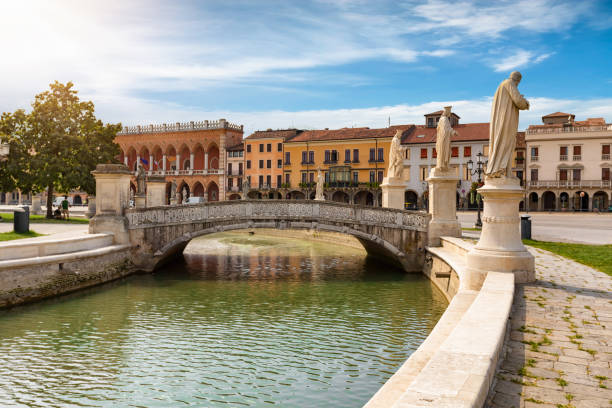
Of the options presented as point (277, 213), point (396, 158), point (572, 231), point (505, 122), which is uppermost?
point (396, 158)

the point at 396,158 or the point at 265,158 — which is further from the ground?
the point at 265,158

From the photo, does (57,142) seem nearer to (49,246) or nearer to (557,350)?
(49,246)

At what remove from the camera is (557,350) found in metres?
5.34

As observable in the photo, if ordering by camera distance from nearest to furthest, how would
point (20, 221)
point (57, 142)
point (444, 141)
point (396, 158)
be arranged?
point (444, 141), point (20, 221), point (396, 158), point (57, 142)

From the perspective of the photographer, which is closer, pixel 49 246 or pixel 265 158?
pixel 49 246

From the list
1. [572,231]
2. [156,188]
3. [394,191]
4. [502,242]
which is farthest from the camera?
[572,231]

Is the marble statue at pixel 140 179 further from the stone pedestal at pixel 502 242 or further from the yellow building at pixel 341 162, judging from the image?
the yellow building at pixel 341 162

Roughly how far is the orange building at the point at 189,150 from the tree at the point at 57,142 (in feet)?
124

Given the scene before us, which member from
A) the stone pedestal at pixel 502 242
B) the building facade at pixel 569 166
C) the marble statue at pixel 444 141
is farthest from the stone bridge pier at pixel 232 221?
the building facade at pixel 569 166

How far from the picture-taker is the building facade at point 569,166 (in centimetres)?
5534

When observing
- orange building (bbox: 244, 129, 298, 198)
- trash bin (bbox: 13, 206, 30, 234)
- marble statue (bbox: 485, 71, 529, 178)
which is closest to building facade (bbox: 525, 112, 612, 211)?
orange building (bbox: 244, 129, 298, 198)

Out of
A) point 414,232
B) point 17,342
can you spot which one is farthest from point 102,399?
point 414,232

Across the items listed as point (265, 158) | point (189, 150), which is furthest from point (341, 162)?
point (189, 150)

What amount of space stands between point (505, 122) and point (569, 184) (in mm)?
53258
